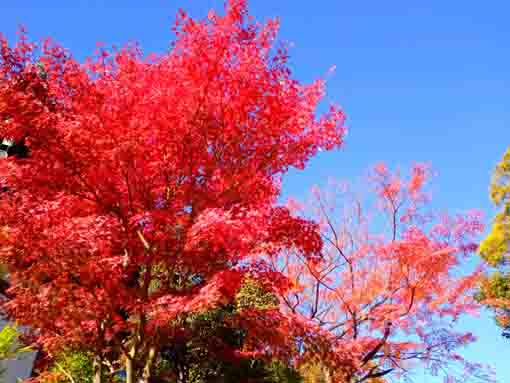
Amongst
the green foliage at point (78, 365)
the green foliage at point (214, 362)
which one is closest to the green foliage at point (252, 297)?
the green foliage at point (214, 362)

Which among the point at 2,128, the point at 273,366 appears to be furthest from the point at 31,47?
the point at 273,366

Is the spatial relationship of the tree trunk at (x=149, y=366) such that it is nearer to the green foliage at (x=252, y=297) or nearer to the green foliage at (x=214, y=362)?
the green foliage at (x=214, y=362)

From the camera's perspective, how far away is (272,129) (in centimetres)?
811

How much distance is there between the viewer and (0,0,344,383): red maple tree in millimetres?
7320

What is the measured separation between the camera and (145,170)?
25.4ft

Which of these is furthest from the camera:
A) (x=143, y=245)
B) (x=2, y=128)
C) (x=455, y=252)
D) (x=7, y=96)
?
(x=455, y=252)

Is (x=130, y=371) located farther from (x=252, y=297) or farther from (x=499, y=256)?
(x=499, y=256)

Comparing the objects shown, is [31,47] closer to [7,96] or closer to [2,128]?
[7,96]

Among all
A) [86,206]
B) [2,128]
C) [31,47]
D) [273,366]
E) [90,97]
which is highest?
[31,47]

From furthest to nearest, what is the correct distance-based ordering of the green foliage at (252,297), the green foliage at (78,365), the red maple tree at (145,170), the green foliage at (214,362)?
the green foliage at (252,297), the green foliage at (214,362), the green foliage at (78,365), the red maple tree at (145,170)

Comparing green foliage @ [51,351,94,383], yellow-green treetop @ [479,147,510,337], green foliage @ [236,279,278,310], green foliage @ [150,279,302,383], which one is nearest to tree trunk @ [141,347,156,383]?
green foliage @ [51,351,94,383]

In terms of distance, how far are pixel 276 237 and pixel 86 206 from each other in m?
3.38

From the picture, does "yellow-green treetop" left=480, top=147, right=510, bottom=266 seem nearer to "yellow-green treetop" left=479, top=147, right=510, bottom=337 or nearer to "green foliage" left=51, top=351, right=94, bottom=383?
"yellow-green treetop" left=479, top=147, right=510, bottom=337

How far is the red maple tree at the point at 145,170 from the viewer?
7320mm
